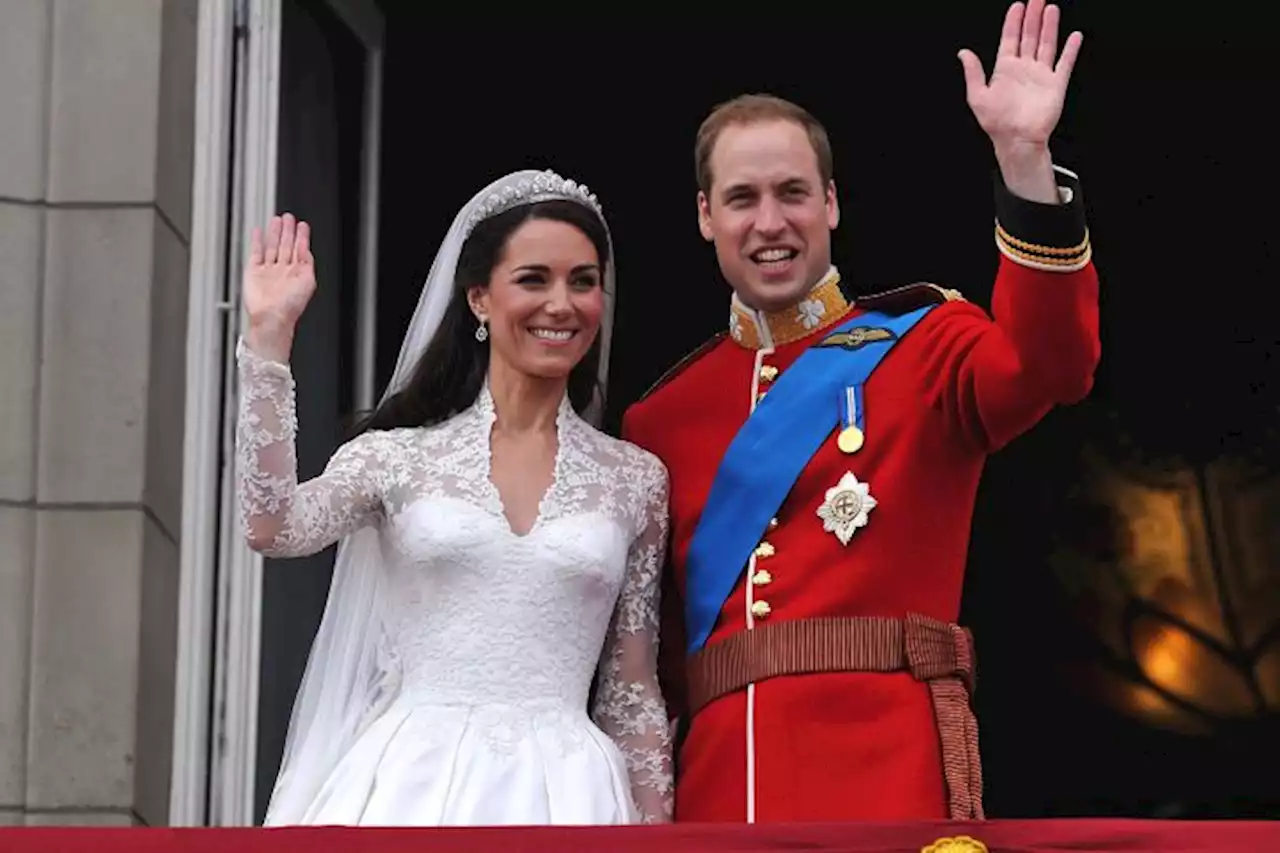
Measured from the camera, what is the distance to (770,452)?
5250 mm

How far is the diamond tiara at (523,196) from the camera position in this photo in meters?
5.48

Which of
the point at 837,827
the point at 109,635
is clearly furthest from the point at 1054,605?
the point at 837,827

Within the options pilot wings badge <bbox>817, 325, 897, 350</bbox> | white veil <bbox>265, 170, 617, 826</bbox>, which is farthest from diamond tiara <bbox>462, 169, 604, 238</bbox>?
pilot wings badge <bbox>817, 325, 897, 350</bbox>

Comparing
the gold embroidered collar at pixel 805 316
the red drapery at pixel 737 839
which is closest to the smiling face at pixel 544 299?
the gold embroidered collar at pixel 805 316

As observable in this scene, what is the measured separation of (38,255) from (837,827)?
8.78 feet

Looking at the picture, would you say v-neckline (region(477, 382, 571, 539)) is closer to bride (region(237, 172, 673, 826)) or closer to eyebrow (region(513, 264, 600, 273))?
bride (region(237, 172, 673, 826))

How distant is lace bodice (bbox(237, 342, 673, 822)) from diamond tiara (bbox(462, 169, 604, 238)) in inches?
15.9

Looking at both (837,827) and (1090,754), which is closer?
(837,827)

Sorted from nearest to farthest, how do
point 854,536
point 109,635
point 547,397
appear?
point 854,536 < point 547,397 < point 109,635

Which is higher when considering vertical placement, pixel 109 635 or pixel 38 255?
pixel 38 255

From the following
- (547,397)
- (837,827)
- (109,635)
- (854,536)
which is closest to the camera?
(837,827)

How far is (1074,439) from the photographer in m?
8.30

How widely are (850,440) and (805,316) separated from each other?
302 millimetres

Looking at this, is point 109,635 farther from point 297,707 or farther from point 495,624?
point 495,624
